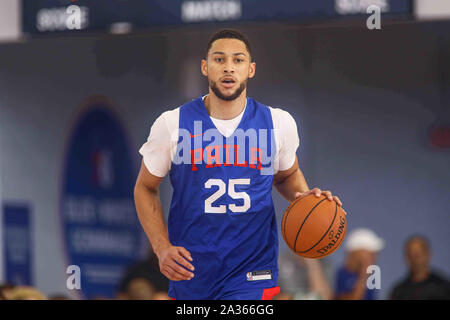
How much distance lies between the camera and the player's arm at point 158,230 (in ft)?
9.62

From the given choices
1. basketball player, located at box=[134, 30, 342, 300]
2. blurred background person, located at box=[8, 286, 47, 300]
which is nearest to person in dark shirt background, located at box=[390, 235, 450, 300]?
basketball player, located at box=[134, 30, 342, 300]

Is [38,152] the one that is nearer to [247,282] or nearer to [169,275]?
[169,275]

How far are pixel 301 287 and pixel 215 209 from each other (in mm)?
1063

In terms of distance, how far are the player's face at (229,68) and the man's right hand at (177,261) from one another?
62cm

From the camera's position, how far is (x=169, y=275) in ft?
9.87

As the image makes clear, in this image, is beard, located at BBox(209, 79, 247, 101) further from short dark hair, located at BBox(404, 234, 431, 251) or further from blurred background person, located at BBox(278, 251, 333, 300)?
short dark hair, located at BBox(404, 234, 431, 251)

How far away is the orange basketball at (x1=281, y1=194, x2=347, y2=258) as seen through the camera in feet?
9.13

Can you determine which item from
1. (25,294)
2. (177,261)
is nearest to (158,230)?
(177,261)

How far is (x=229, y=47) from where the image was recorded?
2.95 metres

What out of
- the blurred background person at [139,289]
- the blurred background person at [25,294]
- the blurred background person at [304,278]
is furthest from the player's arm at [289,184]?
the blurred background person at [25,294]

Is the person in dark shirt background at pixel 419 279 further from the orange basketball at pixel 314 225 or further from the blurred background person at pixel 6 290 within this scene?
the blurred background person at pixel 6 290

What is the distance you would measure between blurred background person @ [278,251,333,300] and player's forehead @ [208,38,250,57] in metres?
1.11

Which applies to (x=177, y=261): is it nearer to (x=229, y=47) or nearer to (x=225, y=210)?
(x=225, y=210)
